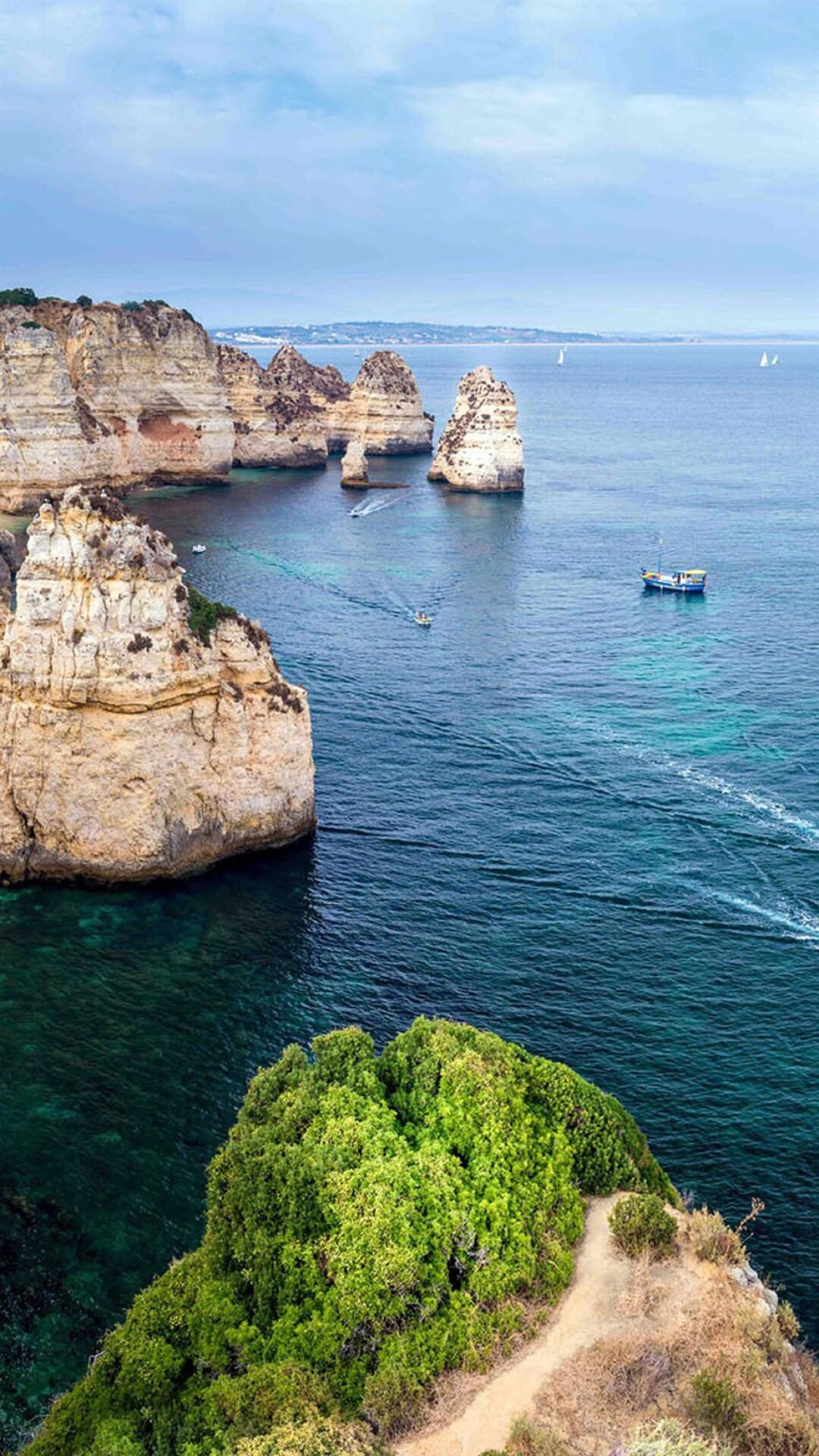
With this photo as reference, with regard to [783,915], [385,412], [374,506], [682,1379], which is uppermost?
[385,412]

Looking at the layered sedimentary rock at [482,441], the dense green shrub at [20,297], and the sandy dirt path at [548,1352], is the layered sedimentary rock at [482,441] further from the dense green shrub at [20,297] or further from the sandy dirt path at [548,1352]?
the sandy dirt path at [548,1352]

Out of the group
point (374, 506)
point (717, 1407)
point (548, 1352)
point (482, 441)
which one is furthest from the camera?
point (482, 441)

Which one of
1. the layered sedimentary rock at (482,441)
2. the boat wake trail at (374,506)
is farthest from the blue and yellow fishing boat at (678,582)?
the layered sedimentary rock at (482,441)

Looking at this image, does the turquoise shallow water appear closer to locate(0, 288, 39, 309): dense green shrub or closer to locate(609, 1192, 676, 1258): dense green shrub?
locate(609, 1192, 676, 1258): dense green shrub

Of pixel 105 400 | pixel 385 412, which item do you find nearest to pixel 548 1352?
pixel 105 400

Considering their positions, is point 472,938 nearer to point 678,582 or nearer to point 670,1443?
point 670,1443

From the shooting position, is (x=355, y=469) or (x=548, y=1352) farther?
(x=355, y=469)
